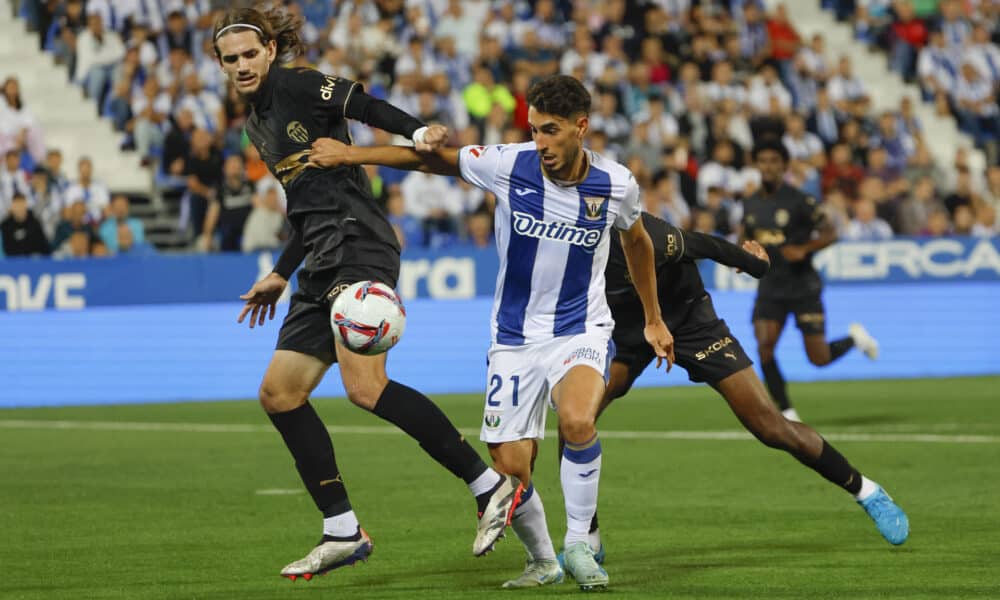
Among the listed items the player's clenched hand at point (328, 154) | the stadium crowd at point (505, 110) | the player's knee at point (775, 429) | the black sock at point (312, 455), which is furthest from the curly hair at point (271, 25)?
the stadium crowd at point (505, 110)

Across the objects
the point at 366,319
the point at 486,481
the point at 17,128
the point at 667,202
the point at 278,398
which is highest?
the point at 366,319

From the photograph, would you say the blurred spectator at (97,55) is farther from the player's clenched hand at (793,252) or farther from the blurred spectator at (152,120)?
the player's clenched hand at (793,252)

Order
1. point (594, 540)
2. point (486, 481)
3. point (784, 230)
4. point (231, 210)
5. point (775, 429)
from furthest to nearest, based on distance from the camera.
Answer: point (231, 210)
point (784, 230)
point (775, 429)
point (594, 540)
point (486, 481)

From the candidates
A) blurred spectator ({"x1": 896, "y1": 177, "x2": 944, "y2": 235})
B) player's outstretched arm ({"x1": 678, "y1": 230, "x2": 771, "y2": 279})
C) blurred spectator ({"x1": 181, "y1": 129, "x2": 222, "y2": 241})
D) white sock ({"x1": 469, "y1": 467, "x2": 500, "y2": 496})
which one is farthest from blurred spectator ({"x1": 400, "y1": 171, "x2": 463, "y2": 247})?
white sock ({"x1": 469, "y1": 467, "x2": 500, "y2": 496})

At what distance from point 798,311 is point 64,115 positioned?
40.5 feet

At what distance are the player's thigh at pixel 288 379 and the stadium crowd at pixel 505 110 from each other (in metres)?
12.6

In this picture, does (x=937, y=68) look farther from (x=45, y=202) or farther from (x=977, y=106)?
(x=45, y=202)

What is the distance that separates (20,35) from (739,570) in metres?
18.6

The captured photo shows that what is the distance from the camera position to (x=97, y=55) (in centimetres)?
2264

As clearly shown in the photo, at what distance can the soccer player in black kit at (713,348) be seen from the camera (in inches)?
315

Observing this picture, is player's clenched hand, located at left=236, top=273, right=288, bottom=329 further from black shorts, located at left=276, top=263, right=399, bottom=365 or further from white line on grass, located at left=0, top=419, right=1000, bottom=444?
white line on grass, located at left=0, top=419, right=1000, bottom=444

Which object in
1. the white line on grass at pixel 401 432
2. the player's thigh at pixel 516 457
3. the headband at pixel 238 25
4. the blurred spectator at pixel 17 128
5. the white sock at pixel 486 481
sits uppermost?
the headband at pixel 238 25

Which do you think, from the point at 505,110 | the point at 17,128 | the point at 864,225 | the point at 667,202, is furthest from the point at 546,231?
the point at 864,225

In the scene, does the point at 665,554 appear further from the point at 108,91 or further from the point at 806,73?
the point at 806,73
